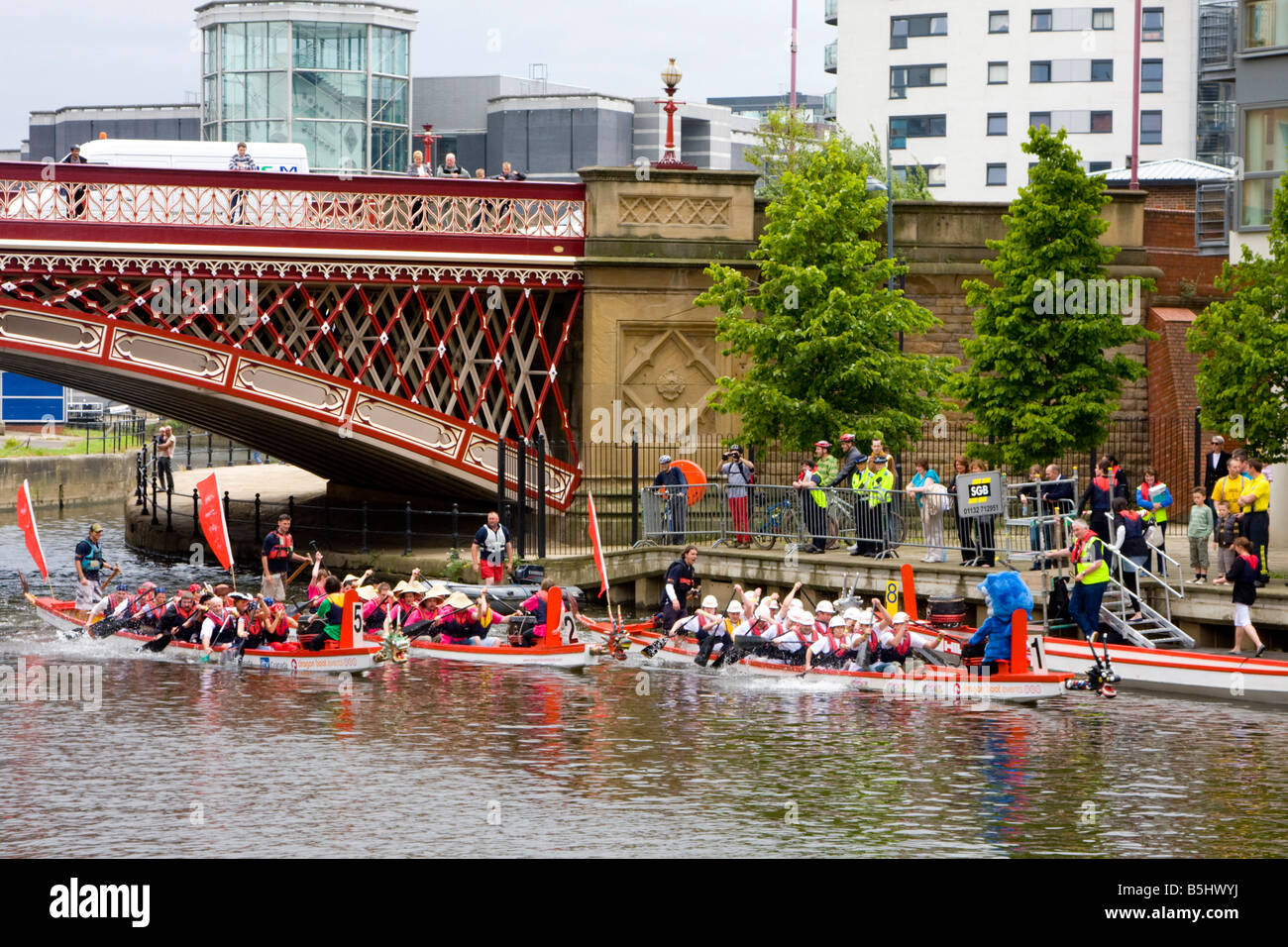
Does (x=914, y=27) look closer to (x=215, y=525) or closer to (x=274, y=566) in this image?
(x=274, y=566)

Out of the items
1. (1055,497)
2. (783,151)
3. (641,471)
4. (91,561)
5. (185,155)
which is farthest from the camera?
(783,151)

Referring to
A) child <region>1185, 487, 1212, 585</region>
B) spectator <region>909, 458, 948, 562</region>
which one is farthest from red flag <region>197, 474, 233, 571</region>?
child <region>1185, 487, 1212, 585</region>

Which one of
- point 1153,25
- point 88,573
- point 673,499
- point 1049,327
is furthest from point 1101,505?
point 1153,25

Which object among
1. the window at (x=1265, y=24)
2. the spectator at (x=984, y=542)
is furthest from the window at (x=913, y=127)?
the spectator at (x=984, y=542)

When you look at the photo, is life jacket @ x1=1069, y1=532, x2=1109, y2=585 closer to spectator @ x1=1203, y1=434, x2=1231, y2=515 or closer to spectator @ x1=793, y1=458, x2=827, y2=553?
spectator @ x1=1203, y1=434, x2=1231, y2=515

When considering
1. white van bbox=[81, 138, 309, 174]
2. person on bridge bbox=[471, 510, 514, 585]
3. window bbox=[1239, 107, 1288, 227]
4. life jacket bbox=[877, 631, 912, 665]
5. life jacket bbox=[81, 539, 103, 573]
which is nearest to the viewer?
life jacket bbox=[877, 631, 912, 665]

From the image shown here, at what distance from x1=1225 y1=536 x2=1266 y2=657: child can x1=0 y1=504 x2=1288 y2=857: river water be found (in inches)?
59.6

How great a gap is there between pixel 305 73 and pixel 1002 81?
30.3 meters

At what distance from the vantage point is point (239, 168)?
36094mm

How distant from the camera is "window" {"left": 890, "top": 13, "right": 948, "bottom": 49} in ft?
264

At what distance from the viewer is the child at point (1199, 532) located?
27.5 m

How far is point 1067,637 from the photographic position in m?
25.7

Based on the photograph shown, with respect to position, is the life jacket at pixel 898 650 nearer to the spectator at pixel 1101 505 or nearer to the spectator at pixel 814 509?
the spectator at pixel 1101 505
